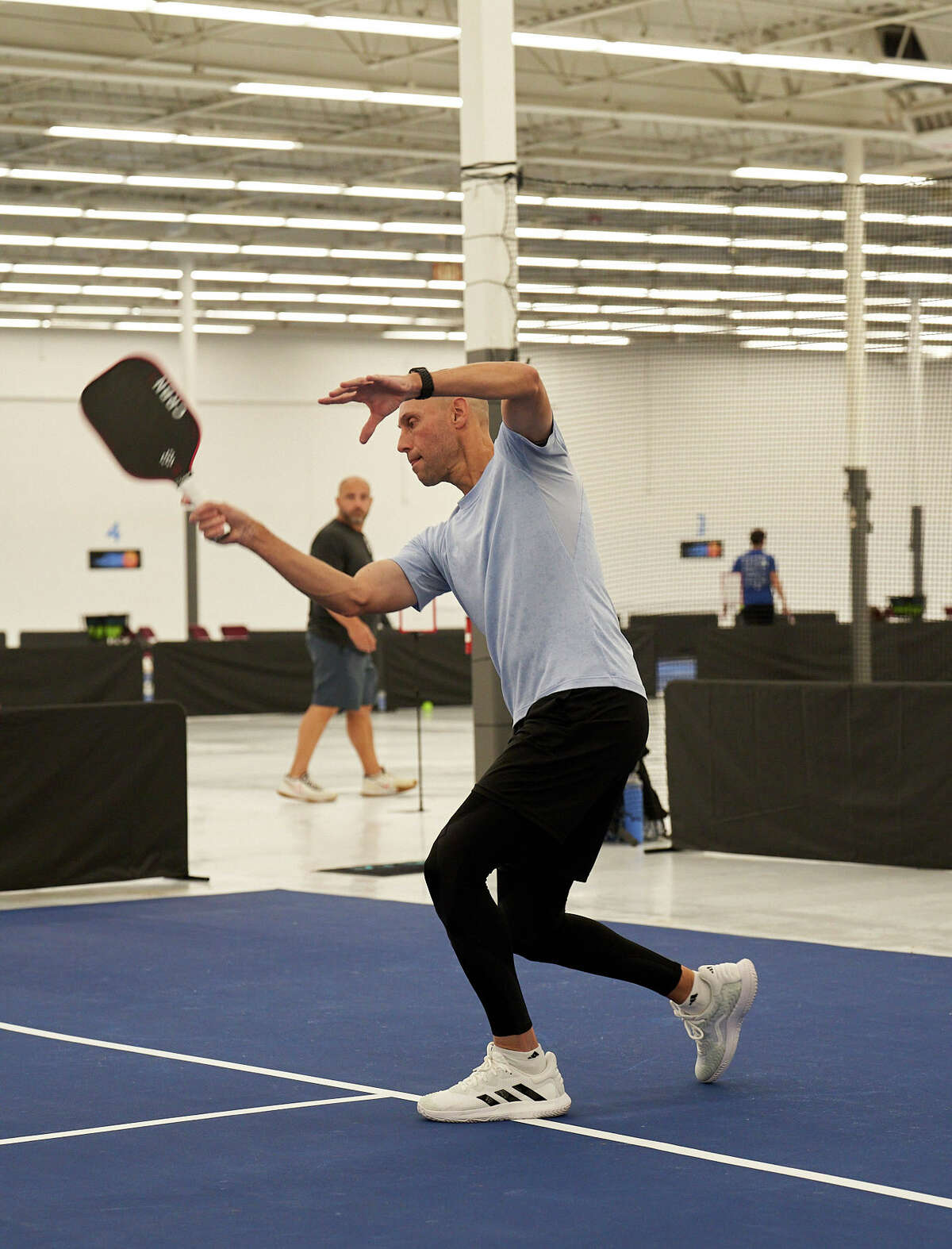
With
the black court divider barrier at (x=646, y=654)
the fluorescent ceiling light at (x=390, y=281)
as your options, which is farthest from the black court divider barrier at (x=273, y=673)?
the fluorescent ceiling light at (x=390, y=281)

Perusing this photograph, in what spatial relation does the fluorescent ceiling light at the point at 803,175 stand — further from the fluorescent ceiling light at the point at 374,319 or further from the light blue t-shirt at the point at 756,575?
the fluorescent ceiling light at the point at 374,319

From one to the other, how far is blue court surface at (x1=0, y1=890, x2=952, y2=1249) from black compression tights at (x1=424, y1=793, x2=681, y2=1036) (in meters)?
0.32

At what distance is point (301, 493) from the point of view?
117 ft

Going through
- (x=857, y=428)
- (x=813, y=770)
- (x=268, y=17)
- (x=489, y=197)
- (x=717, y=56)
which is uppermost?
(x=717, y=56)

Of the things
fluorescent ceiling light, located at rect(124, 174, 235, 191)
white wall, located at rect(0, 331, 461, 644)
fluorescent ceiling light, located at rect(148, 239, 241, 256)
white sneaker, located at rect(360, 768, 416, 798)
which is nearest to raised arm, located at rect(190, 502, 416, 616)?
white sneaker, located at rect(360, 768, 416, 798)

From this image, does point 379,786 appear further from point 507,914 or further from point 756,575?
point 756,575

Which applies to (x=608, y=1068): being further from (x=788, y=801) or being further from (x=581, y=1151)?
(x=788, y=801)

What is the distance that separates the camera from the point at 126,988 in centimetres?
648

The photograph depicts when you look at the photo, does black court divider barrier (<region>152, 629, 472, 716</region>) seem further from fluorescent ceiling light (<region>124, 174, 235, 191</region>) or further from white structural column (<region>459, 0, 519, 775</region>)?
white structural column (<region>459, 0, 519, 775</region>)

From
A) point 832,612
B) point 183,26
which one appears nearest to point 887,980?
point 183,26

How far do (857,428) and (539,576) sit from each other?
14.4 m

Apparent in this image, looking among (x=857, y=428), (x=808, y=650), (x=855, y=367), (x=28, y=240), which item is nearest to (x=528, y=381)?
(x=855, y=367)

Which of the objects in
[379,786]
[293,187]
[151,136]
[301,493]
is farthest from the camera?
[301,493]

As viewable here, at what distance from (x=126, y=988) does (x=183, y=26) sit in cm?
1231
